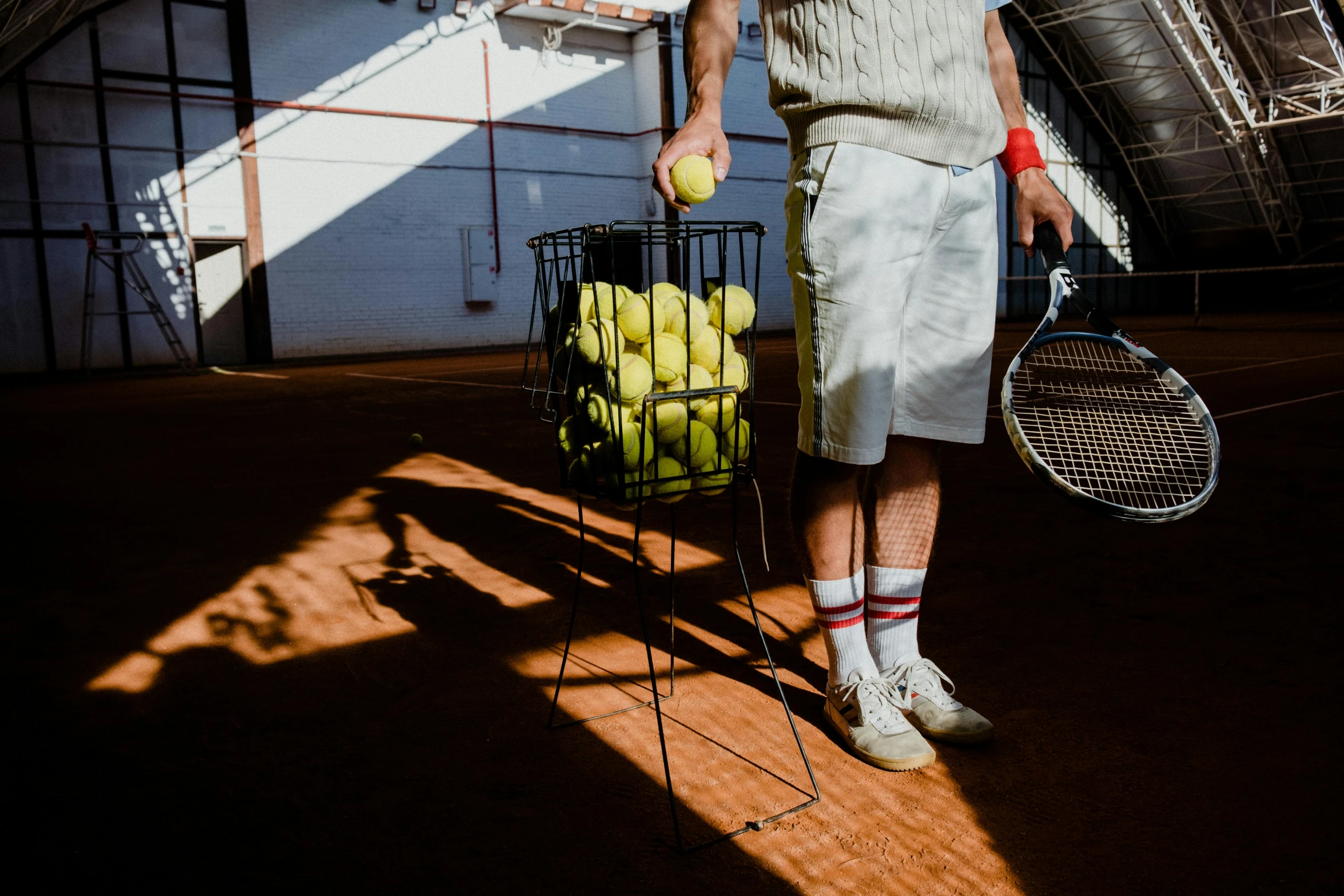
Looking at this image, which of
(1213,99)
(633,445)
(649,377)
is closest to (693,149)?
(649,377)

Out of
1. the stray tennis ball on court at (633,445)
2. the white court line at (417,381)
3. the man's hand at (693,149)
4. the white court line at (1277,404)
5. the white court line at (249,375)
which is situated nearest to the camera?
the man's hand at (693,149)

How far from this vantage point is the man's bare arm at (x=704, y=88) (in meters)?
1.49

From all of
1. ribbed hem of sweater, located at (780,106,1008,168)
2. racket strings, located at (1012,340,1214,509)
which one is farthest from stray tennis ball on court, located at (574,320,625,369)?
racket strings, located at (1012,340,1214,509)

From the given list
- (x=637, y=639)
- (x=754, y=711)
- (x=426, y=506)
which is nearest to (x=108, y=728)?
(x=637, y=639)

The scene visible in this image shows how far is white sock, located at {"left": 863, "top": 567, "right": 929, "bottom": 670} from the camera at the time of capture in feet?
6.09

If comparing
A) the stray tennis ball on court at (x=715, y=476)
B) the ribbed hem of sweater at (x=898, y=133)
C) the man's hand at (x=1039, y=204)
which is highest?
the ribbed hem of sweater at (x=898, y=133)

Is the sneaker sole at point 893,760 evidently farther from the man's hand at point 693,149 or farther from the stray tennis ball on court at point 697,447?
the man's hand at point 693,149

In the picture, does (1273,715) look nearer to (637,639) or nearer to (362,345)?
(637,639)

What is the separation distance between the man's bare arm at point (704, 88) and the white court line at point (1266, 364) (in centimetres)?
687

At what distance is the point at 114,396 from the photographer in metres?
9.70

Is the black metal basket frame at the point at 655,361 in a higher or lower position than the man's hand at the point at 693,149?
lower

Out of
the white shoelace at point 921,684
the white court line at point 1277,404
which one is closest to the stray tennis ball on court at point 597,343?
the white shoelace at point 921,684

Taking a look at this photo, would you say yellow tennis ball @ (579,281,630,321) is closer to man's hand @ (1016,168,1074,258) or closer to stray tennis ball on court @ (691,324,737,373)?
stray tennis ball on court @ (691,324,737,373)

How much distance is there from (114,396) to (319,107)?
6893mm
